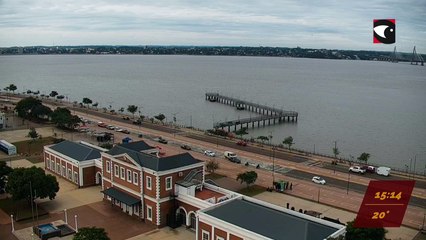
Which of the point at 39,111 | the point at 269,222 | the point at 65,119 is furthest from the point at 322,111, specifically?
the point at 269,222

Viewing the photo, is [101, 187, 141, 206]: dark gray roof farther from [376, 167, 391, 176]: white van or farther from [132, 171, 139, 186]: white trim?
[376, 167, 391, 176]: white van

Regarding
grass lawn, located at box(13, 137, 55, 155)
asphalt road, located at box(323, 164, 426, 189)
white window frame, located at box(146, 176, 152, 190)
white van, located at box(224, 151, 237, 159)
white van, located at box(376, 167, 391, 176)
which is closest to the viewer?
white window frame, located at box(146, 176, 152, 190)

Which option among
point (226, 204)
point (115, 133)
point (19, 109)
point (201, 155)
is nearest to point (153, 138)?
point (115, 133)

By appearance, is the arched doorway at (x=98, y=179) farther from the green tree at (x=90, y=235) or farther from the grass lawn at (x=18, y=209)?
the green tree at (x=90, y=235)

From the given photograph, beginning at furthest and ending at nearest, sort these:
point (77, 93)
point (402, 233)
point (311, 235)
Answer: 1. point (77, 93)
2. point (402, 233)
3. point (311, 235)

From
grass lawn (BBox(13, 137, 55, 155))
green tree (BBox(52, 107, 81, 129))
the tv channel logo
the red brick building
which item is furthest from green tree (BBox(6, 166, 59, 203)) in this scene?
green tree (BBox(52, 107, 81, 129))

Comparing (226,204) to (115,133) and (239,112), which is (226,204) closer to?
(115,133)
